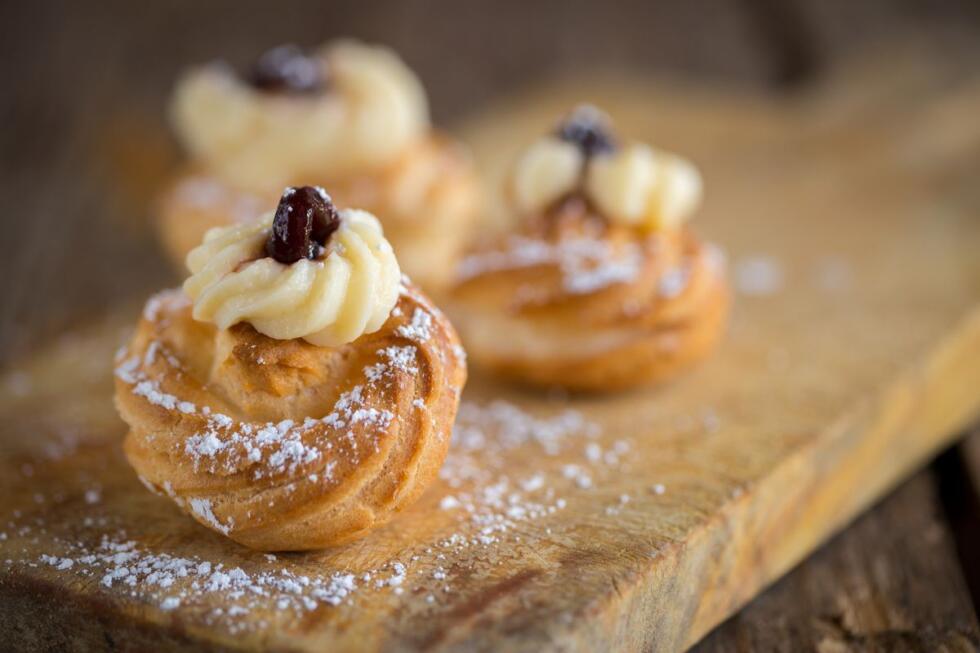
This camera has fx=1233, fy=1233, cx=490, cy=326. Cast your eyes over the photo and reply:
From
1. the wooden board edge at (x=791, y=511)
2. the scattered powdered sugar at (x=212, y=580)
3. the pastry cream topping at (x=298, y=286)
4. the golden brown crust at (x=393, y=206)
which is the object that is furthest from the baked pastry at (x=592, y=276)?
the scattered powdered sugar at (x=212, y=580)

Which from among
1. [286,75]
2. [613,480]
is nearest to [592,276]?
[613,480]

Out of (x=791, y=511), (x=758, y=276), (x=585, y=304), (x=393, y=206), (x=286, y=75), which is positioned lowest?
(x=791, y=511)

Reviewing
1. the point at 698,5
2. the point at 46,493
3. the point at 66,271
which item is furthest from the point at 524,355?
the point at 698,5

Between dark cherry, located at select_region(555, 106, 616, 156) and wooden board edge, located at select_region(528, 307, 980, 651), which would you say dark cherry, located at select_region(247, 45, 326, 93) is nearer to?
dark cherry, located at select_region(555, 106, 616, 156)

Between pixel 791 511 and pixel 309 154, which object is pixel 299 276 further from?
pixel 309 154

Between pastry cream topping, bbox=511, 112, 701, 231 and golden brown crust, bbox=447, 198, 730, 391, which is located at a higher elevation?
pastry cream topping, bbox=511, 112, 701, 231

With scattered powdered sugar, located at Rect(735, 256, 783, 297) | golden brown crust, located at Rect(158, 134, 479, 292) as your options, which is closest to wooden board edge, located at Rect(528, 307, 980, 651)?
scattered powdered sugar, located at Rect(735, 256, 783, 297)

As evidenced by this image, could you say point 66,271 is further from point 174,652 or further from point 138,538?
point 174,652
